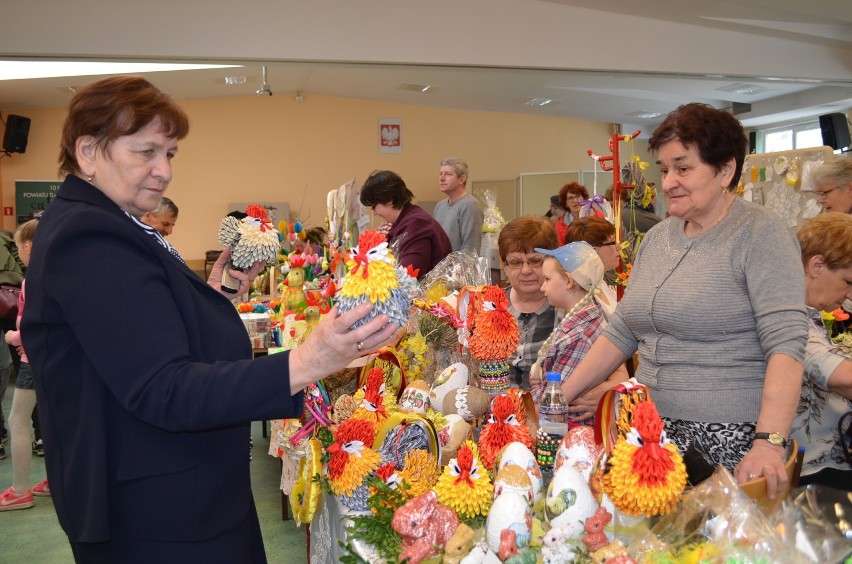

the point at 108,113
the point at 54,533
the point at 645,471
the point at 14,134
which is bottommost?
the point at 54,533

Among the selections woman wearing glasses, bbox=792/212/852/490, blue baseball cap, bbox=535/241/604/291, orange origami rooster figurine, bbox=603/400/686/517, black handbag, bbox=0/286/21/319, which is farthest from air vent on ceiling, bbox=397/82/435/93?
orange origami rooster figurine, bbox=603/400/686/517

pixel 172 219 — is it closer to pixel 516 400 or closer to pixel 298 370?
pixel 516 400

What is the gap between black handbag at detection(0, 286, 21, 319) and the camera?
4.71m

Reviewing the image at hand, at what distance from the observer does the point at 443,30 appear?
6.43 metres

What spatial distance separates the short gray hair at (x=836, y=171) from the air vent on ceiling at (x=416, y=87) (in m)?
5.79

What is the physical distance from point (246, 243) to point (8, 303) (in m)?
3.30

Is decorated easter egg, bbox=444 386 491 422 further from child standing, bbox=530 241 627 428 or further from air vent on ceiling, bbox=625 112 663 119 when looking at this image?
air vent on ceiling, bbox=625 112 663 119

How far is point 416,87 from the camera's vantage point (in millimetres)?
9000

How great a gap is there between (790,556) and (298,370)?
68 cm

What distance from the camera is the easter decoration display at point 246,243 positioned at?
2.16m

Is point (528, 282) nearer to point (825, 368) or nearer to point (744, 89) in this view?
point (825, 368)

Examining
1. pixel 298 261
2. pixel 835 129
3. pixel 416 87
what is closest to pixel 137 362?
pixel 298 261

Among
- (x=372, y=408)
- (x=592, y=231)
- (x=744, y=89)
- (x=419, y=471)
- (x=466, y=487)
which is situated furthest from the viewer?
(x=744, y=89)

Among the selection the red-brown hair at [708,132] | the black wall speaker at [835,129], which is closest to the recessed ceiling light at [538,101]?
the black wall speaker at [835,129]
